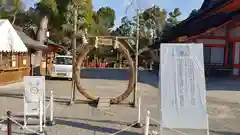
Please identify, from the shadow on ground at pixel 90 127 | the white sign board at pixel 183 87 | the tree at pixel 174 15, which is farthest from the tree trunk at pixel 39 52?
the tree at pixel 174 15

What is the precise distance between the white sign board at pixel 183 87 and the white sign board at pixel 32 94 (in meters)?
2.96

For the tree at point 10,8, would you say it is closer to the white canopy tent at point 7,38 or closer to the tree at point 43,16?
the tree at point 43,16

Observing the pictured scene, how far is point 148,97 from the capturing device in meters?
13.5

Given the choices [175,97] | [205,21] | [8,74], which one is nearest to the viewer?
[175,97]

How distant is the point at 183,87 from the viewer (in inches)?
258

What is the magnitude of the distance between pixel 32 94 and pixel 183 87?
3.60 m

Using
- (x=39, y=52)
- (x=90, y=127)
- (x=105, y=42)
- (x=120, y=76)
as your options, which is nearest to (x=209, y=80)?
(x=120, y=76)

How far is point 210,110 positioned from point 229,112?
64 centimetres

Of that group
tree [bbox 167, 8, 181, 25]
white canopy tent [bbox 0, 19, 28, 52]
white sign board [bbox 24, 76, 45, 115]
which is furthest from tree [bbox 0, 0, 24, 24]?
tree [bbox 167, 8, 181, 25]

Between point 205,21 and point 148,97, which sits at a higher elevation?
point 205,21

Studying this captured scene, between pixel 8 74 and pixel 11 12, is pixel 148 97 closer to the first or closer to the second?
pixel 8 74

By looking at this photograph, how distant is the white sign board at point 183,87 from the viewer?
21.2 ft

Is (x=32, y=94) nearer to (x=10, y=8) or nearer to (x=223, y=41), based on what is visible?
(x=223, y=41)

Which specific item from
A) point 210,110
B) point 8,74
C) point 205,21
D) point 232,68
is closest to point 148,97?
point 210,110
